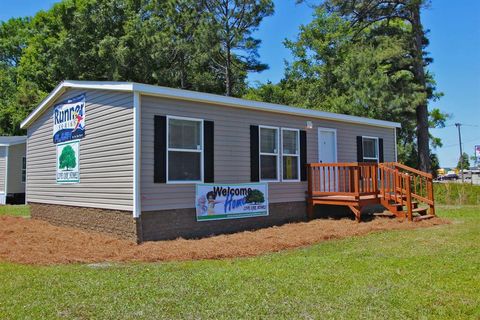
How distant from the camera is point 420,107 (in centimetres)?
2348

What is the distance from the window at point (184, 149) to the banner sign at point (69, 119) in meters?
2.34

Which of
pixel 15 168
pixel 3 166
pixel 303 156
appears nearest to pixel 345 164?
pixel 303 156

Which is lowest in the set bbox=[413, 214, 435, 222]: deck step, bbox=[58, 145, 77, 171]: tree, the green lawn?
the green lawn

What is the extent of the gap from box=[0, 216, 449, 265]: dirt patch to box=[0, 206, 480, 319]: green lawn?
0.60 metres

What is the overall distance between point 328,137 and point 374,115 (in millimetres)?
10236

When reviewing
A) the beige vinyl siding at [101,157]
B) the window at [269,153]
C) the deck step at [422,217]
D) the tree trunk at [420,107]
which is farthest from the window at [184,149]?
the tree trunk at [420,107]

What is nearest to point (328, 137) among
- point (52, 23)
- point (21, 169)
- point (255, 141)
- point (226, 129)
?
point (255, 141)

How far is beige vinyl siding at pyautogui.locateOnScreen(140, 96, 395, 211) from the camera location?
8477mm

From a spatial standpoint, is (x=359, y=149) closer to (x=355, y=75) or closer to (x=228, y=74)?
(x=355, y=75)

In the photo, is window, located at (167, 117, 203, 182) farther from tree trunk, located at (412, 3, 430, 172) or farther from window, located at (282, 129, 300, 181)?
tree trunk, located at (412, 3, 430, 172)

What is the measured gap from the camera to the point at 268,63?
26.5 m

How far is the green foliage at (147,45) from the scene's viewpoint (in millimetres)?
23250

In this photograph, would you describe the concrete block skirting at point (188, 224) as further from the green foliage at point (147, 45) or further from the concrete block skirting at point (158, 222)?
the green foliage at point (147, 45)

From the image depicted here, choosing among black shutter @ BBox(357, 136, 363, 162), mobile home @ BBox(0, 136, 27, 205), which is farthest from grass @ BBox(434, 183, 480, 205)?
mobile home @ BBox(0, 136, 27, 205)
